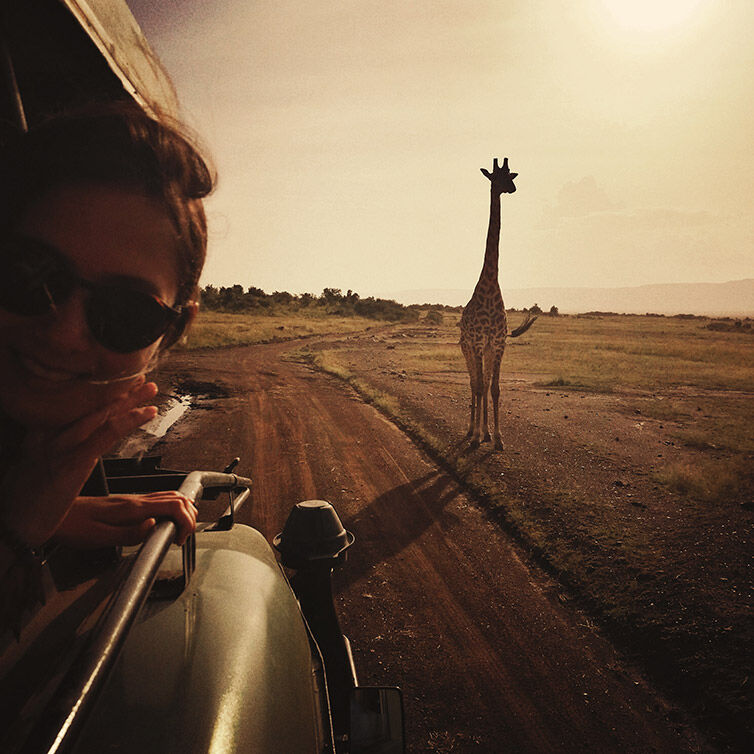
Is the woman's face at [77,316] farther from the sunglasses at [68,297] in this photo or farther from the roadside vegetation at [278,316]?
the roadside vegetation at [278,316]

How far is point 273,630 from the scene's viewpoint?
1.41 m

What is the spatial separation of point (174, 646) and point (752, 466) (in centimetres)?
866

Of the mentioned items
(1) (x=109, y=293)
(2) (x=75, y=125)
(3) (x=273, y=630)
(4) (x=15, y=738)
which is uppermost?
(2) (x=75, y=125)

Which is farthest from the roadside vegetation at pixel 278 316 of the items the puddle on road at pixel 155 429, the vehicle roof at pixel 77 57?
the vehicle roof at pixel 77 57

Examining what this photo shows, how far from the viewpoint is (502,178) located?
8367 millimetres

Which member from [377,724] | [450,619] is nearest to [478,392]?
[450,619]

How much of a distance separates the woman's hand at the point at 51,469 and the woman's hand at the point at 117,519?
357 mm

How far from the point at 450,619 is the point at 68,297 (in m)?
3.68

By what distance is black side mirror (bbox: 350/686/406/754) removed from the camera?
181 cm

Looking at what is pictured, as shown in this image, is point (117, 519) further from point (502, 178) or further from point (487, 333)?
point (502, 178)

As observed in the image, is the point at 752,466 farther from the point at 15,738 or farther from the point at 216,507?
the point at 15,738

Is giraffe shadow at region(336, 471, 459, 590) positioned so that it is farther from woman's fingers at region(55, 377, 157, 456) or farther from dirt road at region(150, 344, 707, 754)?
woman's fingers at region(55, 377, 157, 456)

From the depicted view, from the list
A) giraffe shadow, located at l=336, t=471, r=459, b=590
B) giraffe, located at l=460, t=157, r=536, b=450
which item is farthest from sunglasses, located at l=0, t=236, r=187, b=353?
giraffe, located at l=460, t=157, r=536, b=450

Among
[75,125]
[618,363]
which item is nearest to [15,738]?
[75,125]
